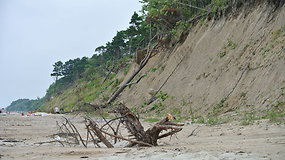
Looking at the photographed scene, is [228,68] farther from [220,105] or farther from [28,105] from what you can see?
[28,105]

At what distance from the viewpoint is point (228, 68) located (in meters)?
12.3

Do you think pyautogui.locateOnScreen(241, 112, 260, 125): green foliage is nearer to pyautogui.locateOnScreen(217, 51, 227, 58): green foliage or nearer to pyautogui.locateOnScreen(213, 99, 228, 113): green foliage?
pyautogui.locateOnScreen(213, 99, 228, 113): green foliage

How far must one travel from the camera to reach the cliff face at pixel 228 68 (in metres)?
9.35

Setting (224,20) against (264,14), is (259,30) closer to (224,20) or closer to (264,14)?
(264,14)

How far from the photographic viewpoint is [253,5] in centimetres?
1343

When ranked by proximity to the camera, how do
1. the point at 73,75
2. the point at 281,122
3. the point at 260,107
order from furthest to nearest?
the point at 73,75 → the point at 260,107 → the point at 281,122

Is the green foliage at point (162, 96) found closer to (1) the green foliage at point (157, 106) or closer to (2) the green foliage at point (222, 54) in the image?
(1) the green foliage at point (157, 106)

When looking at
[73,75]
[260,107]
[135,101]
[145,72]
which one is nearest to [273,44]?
[260,107]

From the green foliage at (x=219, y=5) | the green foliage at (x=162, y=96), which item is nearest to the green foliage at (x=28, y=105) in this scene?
the green foliage at (x=162, y=96)

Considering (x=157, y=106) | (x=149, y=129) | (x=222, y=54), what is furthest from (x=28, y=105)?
(x=149, y=129)

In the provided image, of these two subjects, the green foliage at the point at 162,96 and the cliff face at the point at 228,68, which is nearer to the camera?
the cliff face at the point at 228,68

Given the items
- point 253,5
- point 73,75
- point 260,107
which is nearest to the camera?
point 260,107

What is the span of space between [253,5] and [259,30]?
2094 mm

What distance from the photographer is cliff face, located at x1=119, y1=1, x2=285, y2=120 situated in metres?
9.35
